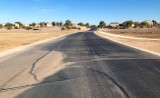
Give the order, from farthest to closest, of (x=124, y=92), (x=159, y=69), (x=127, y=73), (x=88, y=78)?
(x=159, y=69), (x=127, y=73), (x=88, y=78), (x=124, y=92)

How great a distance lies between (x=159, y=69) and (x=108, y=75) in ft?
8.85

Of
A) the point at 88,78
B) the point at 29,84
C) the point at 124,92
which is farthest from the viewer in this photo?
the point at 88,78

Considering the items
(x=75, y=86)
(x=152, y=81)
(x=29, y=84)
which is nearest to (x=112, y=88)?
(x=75, y=86)

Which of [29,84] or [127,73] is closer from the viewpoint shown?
[29,84]

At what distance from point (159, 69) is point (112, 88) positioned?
427 cm

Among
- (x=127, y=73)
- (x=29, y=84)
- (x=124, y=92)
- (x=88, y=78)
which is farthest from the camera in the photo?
(x=127, y=73)

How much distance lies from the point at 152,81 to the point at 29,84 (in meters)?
4.02

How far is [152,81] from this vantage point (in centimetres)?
891

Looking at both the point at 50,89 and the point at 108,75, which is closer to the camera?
the point at 50,89

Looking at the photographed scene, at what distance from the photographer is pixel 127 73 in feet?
34.8

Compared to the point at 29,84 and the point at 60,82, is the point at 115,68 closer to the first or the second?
the point at 60,82

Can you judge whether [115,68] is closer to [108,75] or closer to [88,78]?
[108,75]

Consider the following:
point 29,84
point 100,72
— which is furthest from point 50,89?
point 100,72

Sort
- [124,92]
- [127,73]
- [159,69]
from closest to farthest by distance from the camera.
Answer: [124,92]
[127,73]
[159,69]
